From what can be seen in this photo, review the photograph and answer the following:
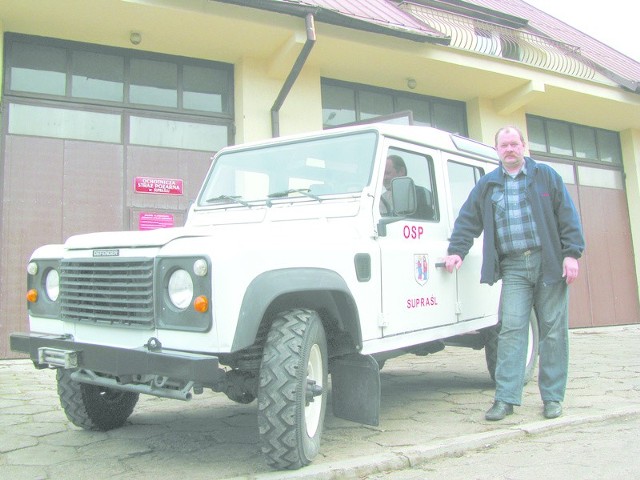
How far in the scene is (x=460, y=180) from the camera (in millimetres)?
4844

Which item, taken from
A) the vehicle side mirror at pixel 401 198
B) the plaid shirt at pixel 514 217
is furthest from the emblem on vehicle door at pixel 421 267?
the plaid shirt at pixel 514 217

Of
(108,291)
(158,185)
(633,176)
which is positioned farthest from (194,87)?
(633,176)

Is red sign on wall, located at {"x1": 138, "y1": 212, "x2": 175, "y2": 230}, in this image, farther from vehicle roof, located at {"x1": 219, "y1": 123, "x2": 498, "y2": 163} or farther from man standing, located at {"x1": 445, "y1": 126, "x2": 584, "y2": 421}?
man standing, located at {"x1": 445, "y1": 126, "x2": 584, "y2": 421}

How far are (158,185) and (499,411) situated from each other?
5360mm

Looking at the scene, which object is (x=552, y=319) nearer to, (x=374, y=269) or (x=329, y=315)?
(x=374, y=269)

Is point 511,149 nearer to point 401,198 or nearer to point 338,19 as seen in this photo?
point 401,198

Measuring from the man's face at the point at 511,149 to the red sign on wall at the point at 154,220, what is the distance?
190 inches

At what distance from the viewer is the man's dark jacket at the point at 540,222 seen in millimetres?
4016

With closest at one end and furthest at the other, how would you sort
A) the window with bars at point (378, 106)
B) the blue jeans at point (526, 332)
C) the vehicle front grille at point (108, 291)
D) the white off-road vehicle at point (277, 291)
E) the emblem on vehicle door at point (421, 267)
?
the white off-road vehicle at point (277, 291) → the vehicle front grille at point (108, 291) → the emblem on vehicle door at point (421, 267) → the blue jeans at point (526, 332) → the window with bars at point (378, 106)

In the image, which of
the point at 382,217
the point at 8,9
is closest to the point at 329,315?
the point at 382,217

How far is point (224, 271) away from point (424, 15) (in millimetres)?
8810

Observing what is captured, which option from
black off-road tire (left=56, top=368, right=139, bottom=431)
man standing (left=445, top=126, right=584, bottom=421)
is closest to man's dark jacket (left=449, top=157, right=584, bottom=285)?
man standing (left=445, top=126, right=584, bottom=421)

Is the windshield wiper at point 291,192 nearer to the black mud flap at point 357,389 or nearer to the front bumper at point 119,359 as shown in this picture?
the black mud flap at point 357,389

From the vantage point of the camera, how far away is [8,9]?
6863 mm
